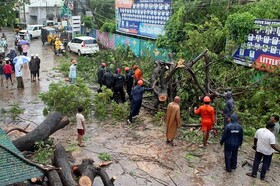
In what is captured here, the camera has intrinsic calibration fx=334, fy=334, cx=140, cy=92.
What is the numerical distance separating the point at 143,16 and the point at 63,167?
646 inches

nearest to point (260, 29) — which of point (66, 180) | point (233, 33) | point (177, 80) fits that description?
point (233, 33)

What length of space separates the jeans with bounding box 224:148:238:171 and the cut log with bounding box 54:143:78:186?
355cm

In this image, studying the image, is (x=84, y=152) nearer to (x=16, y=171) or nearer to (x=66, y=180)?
(x=66, y=180)

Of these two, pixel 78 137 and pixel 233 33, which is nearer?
pixel 78 137

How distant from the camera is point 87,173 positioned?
264 inches

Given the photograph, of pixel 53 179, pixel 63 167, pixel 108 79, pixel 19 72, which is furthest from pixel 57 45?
pixel 53 179

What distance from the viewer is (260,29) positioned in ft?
42.3

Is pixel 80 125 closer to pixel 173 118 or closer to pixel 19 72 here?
pixel 173 118

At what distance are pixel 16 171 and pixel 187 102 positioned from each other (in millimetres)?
7256

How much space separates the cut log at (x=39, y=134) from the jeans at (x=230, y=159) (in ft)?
14.9

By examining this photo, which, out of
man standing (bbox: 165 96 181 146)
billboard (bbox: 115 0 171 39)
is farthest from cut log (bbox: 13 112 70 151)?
billboard (bbox: 115 0 171 39)

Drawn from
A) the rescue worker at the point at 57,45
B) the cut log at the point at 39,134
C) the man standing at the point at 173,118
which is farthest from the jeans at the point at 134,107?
the rescue worker at the point at 57,45

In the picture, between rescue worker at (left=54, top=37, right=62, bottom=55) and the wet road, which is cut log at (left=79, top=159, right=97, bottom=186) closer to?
the wet road

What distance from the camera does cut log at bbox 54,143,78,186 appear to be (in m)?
6.42
